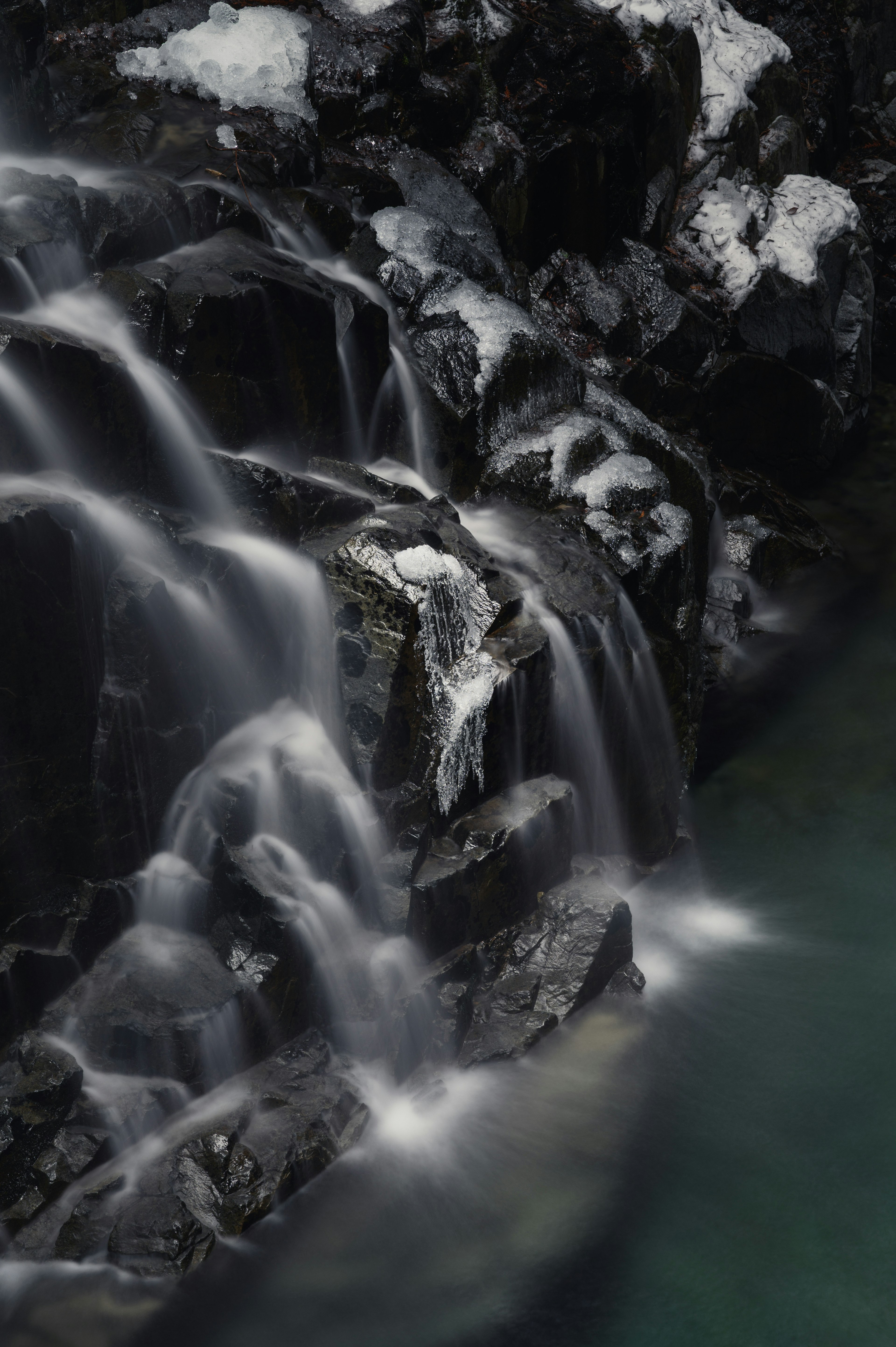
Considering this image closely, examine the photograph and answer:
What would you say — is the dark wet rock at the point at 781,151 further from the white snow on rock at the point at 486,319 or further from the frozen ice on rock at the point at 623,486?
the frozen ice on rock at the point at 623,486

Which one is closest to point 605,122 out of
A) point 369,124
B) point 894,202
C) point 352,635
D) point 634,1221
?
point 369,124

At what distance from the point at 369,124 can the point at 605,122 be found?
8.32 feet

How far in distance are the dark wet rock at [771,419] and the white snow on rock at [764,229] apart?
2.72ft

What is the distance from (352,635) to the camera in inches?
247

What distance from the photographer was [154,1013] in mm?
5578

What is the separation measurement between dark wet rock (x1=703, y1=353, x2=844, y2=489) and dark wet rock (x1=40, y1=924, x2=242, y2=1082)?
27.5 feet

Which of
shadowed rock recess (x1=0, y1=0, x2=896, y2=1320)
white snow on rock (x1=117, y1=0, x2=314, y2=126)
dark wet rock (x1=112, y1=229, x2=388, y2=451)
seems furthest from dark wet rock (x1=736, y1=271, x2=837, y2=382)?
dark wet rock (x1=112, y1=229, x2=388, y2=451)

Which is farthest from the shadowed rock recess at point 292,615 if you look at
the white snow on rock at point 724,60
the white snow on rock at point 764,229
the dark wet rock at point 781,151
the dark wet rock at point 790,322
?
the dark wet rock at point 781,151

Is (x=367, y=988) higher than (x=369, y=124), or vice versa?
(x=369, y=124)

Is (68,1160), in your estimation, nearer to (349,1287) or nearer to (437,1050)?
(349,1287)

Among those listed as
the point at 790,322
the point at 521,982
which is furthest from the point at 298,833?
the point at 790,322

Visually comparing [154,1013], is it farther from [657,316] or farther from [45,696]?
[657,316]

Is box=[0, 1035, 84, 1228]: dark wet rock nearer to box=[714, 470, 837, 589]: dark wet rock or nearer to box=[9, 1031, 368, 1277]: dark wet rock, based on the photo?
box=[9, 1031, 368, 1277]: dark wet rock

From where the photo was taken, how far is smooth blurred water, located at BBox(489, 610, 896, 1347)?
16.1 ft
